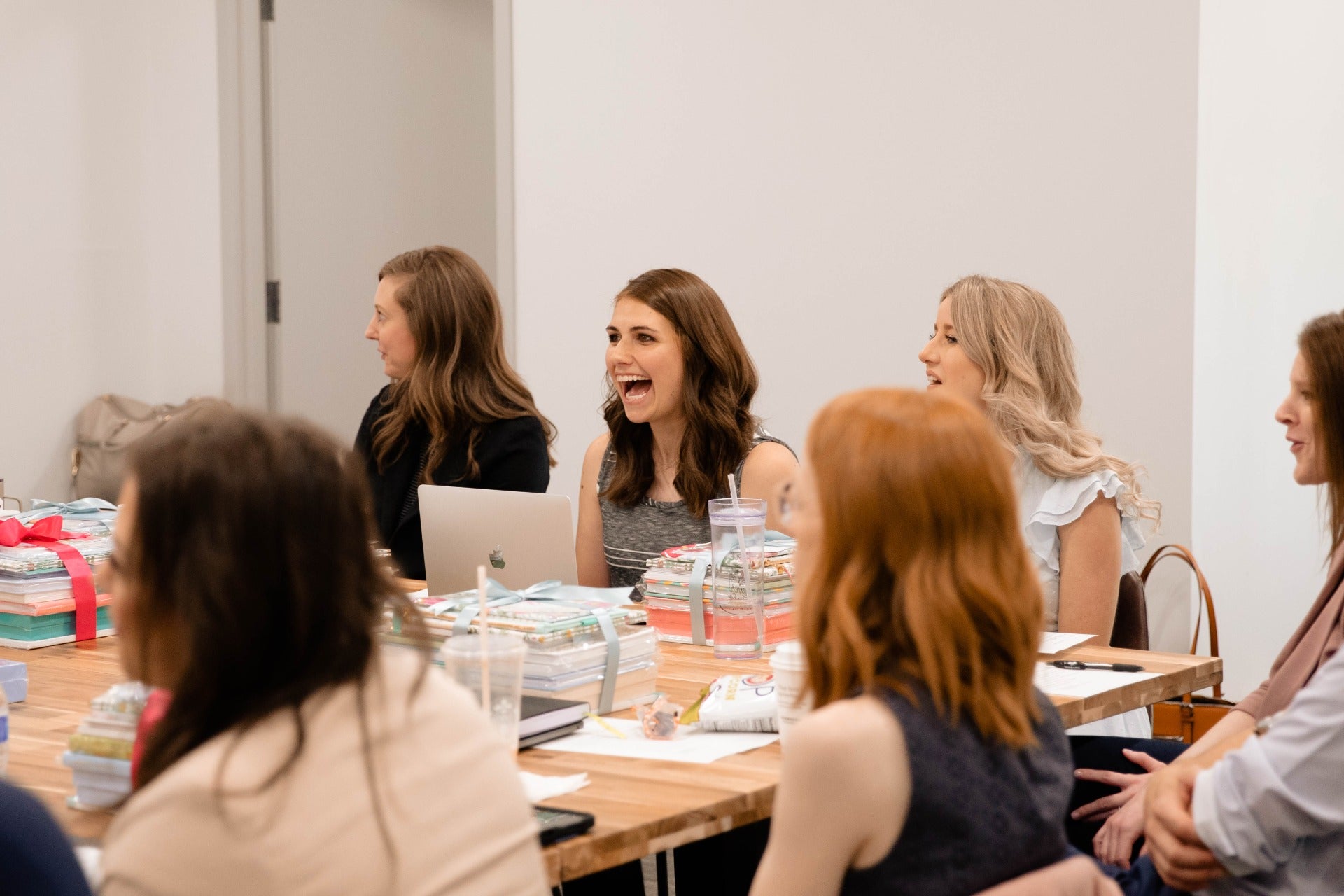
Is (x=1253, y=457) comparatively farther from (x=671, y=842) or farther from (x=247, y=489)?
(x=247, y=489)

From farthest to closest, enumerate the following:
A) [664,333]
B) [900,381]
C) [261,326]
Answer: [261,326] → [900,381] → [664,333]

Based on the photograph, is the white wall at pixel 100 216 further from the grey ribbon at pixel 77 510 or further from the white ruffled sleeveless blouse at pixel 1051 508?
the white ruffled sleeveless blouse at pixel 1051 508

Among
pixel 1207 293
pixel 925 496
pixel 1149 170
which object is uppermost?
pixel 1149 170

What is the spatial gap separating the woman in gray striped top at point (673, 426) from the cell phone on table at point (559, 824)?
163 cm

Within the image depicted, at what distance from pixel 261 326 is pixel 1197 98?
374 centimetres

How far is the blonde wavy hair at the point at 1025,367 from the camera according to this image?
120 inches

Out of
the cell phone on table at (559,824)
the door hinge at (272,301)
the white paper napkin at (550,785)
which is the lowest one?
the white paper napkin at (550,785)

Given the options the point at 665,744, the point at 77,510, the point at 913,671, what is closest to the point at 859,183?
the point at 77,510

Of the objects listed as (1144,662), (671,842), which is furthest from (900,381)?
(671,842)

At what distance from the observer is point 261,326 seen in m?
5.93

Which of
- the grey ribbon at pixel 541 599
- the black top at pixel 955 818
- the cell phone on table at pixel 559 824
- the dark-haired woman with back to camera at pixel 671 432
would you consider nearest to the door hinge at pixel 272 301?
the dark-haired woman with back to camera at pixel 671 432

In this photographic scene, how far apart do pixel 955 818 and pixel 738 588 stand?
1322mm

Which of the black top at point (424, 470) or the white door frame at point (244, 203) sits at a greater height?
the white door frame at point (244, 203)

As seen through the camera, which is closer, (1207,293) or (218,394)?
(1207,293)
